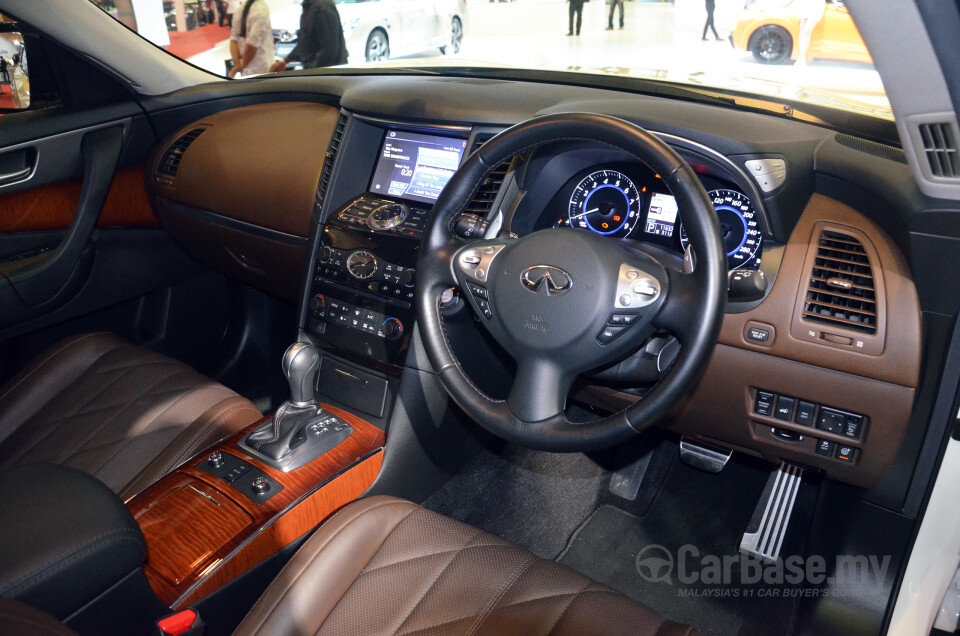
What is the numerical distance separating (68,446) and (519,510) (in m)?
1.20

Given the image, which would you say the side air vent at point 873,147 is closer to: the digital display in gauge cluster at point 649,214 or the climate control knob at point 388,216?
the digital display in gauge cluster at point 649,214

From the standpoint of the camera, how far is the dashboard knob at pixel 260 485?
5.03ft

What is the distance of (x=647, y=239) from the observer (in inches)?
64.4

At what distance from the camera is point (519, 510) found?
2.21m

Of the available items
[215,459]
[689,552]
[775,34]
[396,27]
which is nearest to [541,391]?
[215,459]

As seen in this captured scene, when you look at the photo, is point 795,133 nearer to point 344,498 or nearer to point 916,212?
point 916,212

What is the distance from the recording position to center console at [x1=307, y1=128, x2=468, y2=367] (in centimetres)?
178

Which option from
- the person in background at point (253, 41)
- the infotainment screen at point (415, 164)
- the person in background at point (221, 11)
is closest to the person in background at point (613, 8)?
the infotainment screen at point (415, 164)

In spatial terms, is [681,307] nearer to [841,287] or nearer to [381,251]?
[841,287]

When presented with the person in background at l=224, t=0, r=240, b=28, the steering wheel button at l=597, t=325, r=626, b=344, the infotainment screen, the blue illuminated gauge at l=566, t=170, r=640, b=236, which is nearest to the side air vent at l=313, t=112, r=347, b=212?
the infotainment screen

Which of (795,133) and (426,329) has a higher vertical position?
(795,133)

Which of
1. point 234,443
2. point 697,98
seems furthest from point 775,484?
point 234,443

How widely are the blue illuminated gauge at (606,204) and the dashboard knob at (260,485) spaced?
865mm

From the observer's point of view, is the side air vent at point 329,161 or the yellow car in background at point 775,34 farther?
the side air vent at point 329,161
